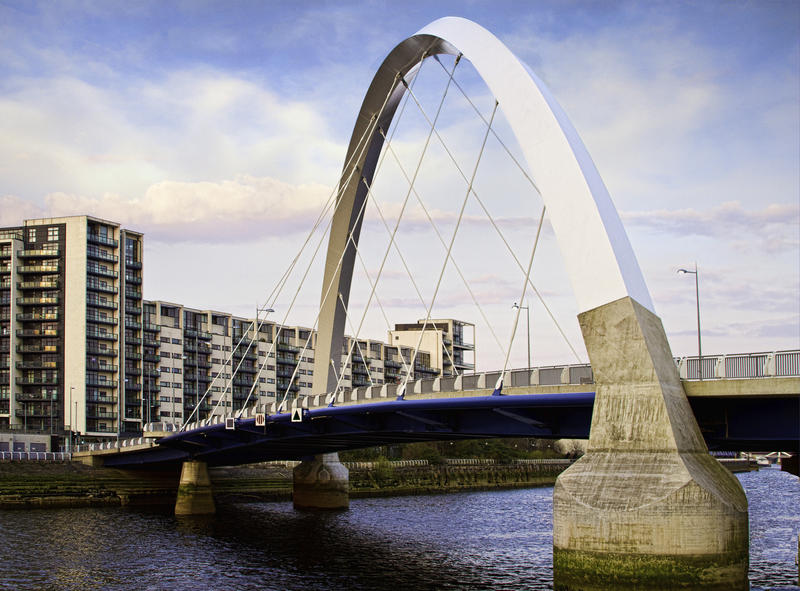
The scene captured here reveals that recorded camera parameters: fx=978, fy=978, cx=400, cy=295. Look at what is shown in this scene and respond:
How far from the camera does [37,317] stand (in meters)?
112

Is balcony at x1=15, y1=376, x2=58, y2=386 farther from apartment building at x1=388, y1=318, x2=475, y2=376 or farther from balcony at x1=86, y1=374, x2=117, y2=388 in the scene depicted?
apartment building at x1=388, y1=318, x2=475, y2=376

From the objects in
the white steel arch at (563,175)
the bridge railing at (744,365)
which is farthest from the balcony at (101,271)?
the bridge railing at (744,365)

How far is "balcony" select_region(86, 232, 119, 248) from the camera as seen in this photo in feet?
375

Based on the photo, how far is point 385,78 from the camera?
55750 mm

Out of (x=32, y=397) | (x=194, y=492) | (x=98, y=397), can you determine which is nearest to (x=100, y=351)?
(x=98, y=397)

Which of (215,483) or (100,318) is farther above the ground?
(100,318)

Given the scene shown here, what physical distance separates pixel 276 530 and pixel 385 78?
27.0 metres

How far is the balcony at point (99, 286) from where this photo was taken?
113m

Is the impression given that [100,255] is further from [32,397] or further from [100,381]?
[32,397]

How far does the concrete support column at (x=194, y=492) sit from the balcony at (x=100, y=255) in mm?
50411

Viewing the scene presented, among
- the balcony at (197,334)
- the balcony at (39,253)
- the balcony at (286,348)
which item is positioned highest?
the balcony at (39,253)

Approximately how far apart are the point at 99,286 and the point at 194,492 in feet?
170

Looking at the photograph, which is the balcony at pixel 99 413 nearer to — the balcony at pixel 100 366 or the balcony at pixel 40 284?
the balcony at pixel 100 366

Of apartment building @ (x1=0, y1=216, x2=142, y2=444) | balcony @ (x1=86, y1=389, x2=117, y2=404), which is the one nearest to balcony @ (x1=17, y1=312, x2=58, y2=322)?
apartment building @ (x1=0, y1=216, x2=142, y2=444)
